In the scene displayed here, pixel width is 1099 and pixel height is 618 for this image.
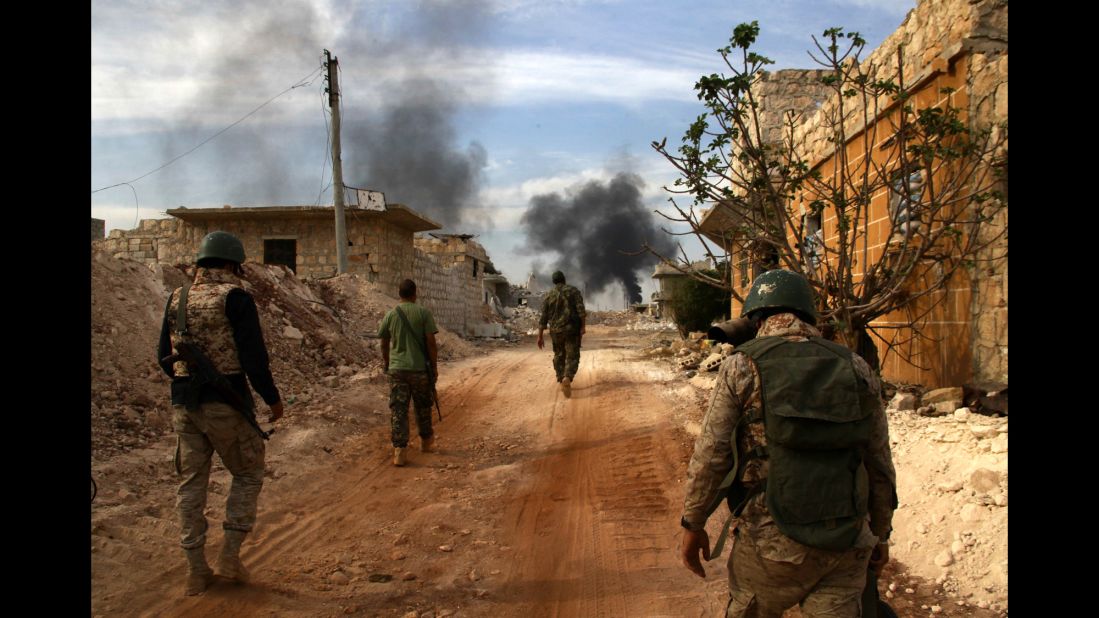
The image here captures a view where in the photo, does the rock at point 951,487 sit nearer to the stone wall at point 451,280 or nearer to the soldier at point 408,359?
the soldier at point 408,359

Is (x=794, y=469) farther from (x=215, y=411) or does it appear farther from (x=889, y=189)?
(x=889, y=189)

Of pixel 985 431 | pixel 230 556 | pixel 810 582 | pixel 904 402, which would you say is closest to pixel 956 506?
pixel 985 431

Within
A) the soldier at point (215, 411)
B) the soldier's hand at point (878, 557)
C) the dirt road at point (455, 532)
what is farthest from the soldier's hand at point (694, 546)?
the soldier at point (215, 411)

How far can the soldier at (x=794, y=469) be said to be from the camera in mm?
2104

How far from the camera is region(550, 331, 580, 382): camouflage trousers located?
9273mm

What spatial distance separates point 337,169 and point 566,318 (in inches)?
391

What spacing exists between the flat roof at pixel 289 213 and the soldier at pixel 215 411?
13.8 metres

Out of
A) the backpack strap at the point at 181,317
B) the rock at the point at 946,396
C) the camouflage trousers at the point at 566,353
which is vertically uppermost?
the backpack strap at the point at 181,317

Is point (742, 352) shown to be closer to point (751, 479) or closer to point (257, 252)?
point (751, 479)

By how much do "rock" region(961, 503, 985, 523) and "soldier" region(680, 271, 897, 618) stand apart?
2.10 m

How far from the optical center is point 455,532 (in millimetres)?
4527

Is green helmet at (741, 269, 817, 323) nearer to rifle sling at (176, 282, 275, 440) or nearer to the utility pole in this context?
rifle sling at (176, 282, 275, 440)

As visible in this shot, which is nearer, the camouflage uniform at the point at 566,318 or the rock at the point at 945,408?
the rock at the point at 945,408
